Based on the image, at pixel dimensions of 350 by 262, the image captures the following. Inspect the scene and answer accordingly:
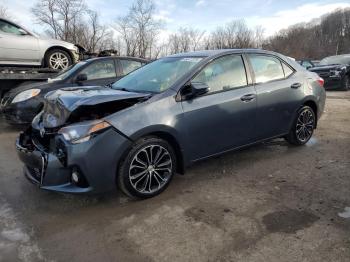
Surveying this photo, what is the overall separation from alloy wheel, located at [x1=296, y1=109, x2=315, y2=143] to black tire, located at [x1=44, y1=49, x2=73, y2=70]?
6652 millimetres

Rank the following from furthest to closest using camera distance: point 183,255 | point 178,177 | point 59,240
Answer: point 178,177 → point 59,240 → point 183,255

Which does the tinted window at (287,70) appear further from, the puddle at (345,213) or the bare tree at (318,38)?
the bare tree at (318,38)

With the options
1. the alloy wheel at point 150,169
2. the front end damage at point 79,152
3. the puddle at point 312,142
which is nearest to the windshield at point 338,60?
the puddle at point 312,142

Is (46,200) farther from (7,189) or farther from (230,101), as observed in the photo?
(230,101)

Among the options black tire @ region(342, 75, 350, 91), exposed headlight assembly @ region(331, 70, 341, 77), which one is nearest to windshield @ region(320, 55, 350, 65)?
black tire @ region(342, 75, 350, 91)

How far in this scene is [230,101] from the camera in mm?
4316

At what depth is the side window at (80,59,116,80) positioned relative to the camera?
732 centimetres

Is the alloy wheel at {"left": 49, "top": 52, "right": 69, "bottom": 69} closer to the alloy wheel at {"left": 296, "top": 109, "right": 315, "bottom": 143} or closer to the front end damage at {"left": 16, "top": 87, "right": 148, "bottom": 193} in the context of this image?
the front end damage at {"left": 16, "top": 87, "right": 148, "bottom": 193}

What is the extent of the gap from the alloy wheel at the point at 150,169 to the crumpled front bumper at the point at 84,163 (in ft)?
0.73

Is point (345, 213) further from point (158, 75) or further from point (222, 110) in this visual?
point (158, 75)

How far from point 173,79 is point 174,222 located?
1.66 metres

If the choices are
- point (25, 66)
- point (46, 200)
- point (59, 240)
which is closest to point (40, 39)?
point (25, 66)

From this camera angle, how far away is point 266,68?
16.3 feet

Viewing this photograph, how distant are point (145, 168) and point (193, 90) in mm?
1002
